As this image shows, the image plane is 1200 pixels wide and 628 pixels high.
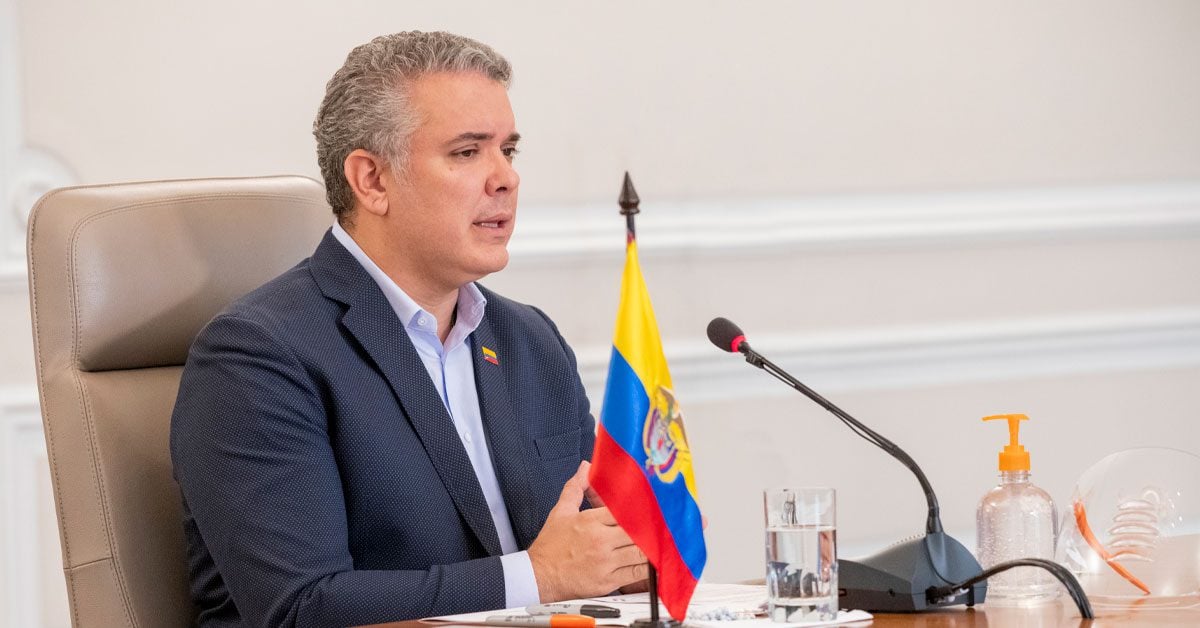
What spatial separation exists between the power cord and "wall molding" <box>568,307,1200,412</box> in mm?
1495

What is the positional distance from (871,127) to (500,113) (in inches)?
55.5

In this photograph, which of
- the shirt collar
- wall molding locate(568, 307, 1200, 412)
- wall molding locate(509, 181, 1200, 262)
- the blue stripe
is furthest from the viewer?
wall molding locate(568, 307, 1200, 412)

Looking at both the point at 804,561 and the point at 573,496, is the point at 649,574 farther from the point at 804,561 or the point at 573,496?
the point at 573,496

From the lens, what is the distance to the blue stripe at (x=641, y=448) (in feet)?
4.13

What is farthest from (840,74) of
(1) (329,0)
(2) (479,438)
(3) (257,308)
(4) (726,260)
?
(3) (257,308)

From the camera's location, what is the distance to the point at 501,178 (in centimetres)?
196

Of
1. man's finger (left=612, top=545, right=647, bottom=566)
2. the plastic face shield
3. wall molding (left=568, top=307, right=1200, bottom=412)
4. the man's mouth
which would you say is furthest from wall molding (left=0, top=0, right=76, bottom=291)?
the plastic face shield

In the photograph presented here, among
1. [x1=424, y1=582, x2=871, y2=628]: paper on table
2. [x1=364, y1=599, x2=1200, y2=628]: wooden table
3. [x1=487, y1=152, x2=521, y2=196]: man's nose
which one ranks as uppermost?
[x1=487, y1=152, x2=521, y2=196]: man's nose

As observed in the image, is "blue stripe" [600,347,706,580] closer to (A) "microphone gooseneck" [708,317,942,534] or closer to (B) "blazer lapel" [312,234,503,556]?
(A) "microphone gooseneck" [708,317,942,534]

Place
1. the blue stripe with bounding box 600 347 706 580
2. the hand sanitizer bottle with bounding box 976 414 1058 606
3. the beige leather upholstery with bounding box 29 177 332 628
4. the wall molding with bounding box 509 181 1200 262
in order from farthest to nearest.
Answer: the wall molding with bounding box 509 181 1200 262 → the beige leather upholstery with bounding box 29 177 332 628 → the hand sanitizer bottle with bounding box 976 414 1058 606 → the blue stripe with bounding box 600 347 706 580

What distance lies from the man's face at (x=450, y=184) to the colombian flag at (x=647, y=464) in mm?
680

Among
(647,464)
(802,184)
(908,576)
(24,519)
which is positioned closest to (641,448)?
(647,464)

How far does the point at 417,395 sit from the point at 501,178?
0.36 meters

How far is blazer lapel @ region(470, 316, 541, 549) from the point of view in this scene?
189 cm
